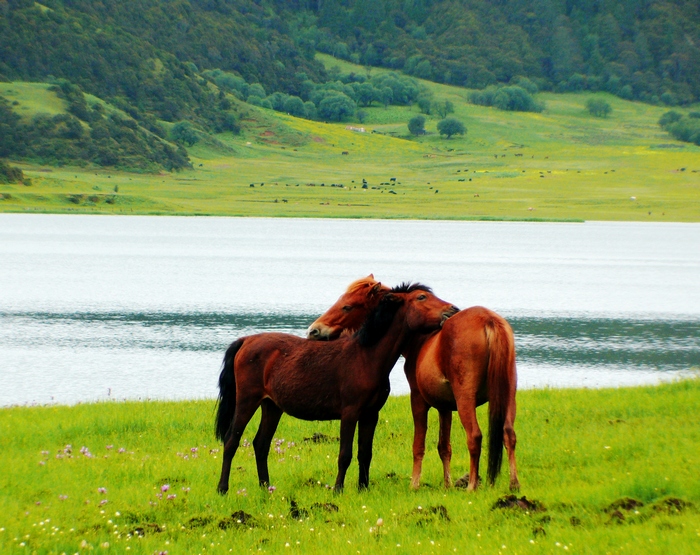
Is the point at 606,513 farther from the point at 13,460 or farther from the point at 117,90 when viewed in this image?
the point at 117,90

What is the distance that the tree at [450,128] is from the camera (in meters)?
197

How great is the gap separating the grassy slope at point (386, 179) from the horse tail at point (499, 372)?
8517 centimetres

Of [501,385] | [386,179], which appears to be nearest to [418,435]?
[501,385]

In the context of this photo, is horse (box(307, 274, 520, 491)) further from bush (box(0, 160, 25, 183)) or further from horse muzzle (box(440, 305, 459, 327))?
bush (box(0, 160, 25, 183))

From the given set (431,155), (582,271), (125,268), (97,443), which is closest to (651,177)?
(431,155)

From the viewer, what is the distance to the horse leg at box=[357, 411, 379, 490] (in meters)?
9.34

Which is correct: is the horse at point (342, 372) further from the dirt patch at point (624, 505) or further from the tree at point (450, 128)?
the tree at point (450, 128)

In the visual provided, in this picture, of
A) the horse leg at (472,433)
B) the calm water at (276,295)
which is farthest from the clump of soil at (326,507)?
the calm water at (276,295)

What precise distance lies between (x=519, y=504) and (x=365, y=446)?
74.9 inches

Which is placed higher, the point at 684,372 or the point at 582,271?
A: the point at 684,372

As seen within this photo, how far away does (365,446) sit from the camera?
9383 millimetres

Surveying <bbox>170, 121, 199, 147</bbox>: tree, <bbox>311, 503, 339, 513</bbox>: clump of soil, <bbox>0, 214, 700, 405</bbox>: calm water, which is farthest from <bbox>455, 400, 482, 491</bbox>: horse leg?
<bbox>170, 121, 199, 147</bbox>: tree

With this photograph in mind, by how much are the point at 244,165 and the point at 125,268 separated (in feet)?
339

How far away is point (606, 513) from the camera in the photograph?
785 cm
